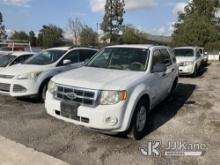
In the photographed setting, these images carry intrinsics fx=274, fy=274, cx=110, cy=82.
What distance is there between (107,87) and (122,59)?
1653mm

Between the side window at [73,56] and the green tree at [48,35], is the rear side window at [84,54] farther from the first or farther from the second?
the green tree at [48,35]

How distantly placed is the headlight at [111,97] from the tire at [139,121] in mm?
464

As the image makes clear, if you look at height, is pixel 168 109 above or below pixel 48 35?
below

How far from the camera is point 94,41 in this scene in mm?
54156

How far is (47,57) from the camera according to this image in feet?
28.2

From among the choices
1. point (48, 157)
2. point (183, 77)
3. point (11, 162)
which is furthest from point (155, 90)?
point (183, 77)

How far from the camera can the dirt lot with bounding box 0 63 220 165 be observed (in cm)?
441

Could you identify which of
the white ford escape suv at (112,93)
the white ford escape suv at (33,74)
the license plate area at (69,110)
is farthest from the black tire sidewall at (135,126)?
the white ford escape suv at (33,74)

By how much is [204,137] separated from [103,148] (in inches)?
81.3

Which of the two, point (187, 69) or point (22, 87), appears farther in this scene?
point (187, 69)

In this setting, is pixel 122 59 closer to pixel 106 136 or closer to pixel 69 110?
pixel 106 136

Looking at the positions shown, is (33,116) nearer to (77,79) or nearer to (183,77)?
(77,79)

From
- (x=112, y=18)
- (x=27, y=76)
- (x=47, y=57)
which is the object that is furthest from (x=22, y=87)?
(x=112, y=18)

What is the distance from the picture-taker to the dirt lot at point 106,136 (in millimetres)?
4406
